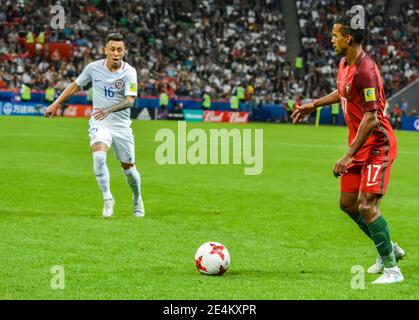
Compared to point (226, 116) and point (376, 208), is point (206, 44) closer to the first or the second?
point (226, 116)

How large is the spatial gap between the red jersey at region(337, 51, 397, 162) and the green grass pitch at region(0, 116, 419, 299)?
1.27 metres

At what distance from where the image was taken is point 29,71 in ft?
166

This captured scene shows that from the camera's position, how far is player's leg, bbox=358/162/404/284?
8.81 meters

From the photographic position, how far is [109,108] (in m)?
13.5

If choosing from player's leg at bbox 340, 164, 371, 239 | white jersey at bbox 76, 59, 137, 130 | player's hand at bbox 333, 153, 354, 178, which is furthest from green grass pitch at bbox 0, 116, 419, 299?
white jersey at bbox 76, 59, 137, 130

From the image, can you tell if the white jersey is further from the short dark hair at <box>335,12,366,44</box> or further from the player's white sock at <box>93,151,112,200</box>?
the short dark hair at <box>335,12,366,44</box>

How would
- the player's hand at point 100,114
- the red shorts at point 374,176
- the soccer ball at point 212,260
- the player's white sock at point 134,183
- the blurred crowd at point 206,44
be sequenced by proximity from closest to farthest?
1. the red shorts at point 374,176
2. the soccer ball at point 212,260
3. the player's hand at point 100,114
4. the player's white sock at point 134,183
5. the blurred crowd at point 206,44

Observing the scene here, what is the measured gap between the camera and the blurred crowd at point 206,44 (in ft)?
171

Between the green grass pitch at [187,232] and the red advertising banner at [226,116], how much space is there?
2431 centimetres

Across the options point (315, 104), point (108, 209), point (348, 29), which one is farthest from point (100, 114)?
point (348, 29)

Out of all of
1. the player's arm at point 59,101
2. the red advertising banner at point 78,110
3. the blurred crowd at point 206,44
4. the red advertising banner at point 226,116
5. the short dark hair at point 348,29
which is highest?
the short dark hair at point 348,29

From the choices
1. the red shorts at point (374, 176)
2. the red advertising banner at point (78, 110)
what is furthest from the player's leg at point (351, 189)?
the red advertising banner at point (78, 110)

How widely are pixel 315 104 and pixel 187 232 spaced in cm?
311

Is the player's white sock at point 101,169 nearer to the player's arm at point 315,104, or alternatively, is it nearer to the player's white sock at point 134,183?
the player's white sock at point 134,183
